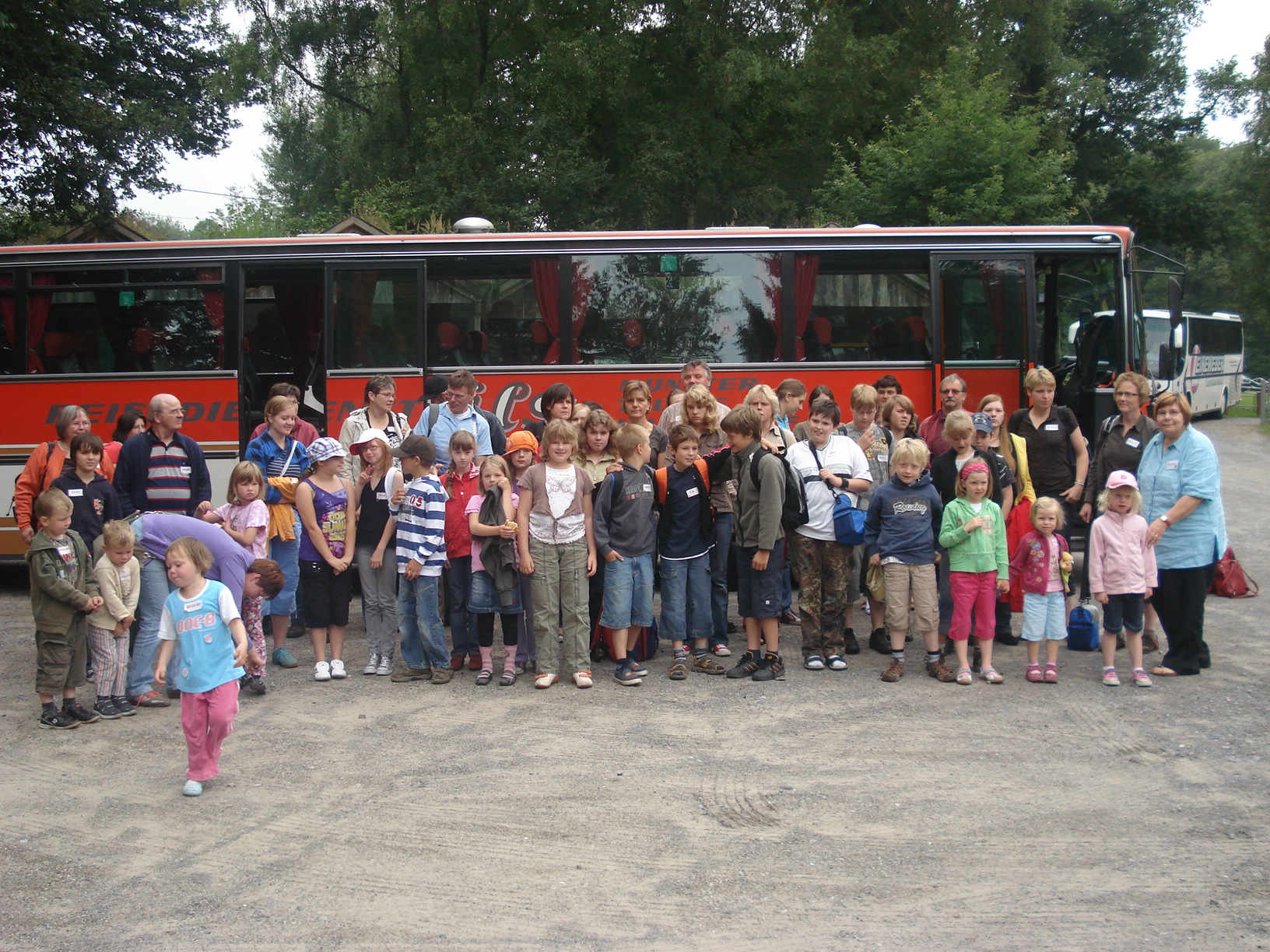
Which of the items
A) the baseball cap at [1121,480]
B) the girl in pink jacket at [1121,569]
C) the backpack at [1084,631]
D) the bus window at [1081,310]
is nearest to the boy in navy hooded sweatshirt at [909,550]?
the girl in pink jacket at [1121,569]

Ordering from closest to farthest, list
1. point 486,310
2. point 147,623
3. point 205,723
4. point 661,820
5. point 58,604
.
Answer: point 661,820
point 205,723
point 58,604
point 147,623
point 486,310

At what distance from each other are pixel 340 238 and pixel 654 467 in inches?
182

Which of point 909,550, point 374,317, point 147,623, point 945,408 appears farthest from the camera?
point 374,317

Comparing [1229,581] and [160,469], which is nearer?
[160,469]

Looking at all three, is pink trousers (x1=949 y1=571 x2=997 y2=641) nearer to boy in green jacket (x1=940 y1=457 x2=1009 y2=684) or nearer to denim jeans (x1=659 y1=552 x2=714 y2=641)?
boy in green jacket (x1=940 y1=457 x2=1009 y2=684)

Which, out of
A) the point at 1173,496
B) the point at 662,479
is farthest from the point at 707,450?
the point at 1173,496

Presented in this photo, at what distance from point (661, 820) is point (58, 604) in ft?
13.3

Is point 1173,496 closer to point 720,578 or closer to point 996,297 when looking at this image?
point 720,578

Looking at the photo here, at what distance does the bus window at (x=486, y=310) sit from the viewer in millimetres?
10602

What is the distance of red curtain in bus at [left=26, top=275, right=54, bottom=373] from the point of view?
10.7 metres

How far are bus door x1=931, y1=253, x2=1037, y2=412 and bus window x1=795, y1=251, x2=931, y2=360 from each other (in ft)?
0.57

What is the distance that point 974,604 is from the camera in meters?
7.29

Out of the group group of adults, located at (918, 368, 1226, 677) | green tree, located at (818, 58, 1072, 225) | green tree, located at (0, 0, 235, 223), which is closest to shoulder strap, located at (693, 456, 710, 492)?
group of adults, located at (918, 368, 1226, 677)

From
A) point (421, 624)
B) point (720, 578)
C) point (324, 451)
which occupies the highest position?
point (324, 451)
